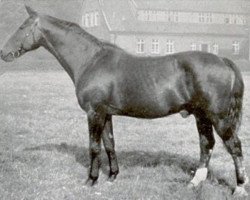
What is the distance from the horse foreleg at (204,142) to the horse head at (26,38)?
342 centimetres

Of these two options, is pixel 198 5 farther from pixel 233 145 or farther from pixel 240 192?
pixel 240 192

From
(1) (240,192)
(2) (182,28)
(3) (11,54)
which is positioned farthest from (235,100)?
(2) (182,28)

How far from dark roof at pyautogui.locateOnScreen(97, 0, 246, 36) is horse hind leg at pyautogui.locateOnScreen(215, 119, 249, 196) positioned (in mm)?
53018

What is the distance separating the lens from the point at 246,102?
20.4m

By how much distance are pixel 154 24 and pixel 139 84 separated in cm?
5782

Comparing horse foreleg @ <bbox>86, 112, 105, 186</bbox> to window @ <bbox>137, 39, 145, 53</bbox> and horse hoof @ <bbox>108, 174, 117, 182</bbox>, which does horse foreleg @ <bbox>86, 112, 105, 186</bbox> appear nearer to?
horse hoof @ <bbox>108, 174, 117, 182</bbox>

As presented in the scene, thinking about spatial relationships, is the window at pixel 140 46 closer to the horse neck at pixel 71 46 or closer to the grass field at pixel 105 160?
the grass field at pixel 105 160

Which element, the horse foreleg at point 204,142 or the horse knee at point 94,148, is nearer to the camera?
the horse knee at point 94,148

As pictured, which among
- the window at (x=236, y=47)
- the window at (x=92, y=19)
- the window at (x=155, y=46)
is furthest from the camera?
the window at (x=236, y=47)

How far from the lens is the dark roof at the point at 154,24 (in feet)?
201

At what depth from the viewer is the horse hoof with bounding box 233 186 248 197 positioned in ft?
24.2

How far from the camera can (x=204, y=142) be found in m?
8.42

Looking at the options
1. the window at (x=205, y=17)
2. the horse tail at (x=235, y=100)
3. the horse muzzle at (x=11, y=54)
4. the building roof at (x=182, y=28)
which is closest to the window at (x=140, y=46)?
the building roof at (x=182, y=28)

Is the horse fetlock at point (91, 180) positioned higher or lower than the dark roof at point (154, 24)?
higher
